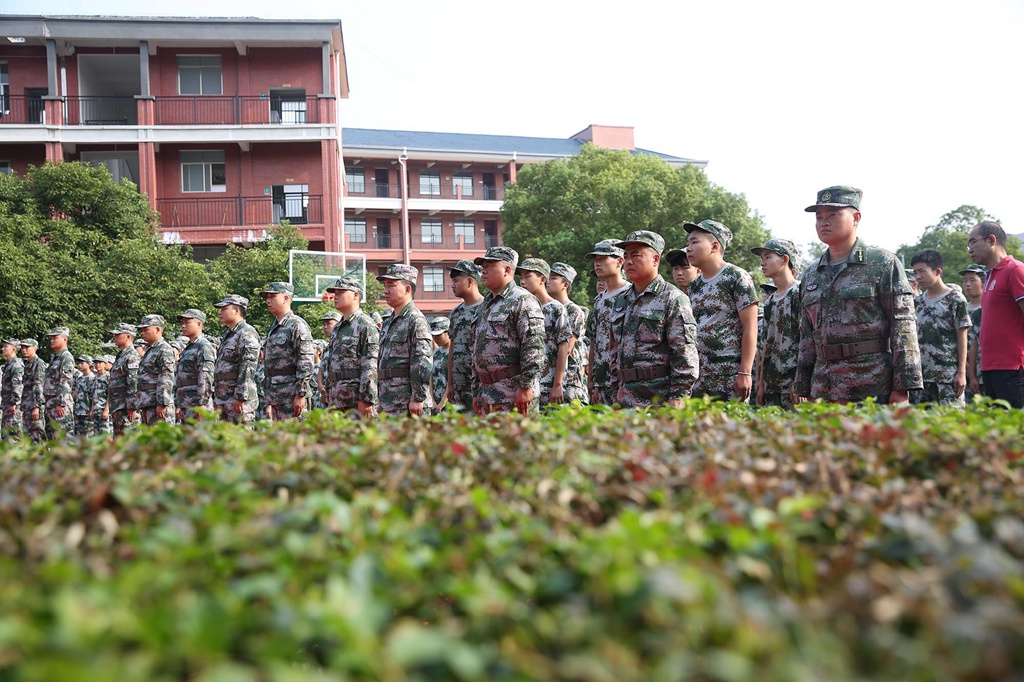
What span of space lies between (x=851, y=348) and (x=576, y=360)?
4.56m

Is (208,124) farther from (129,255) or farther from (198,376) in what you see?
(198,376)

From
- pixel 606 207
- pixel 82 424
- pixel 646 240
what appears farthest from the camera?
pixel 606 207

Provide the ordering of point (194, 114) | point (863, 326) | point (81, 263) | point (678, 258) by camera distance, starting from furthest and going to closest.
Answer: point (194, 114) → point (81, 263) → point (678, 258) → point (863, 326)

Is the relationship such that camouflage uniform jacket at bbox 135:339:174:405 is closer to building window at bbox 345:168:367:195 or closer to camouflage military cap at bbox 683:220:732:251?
camouflage military cap at bbox 683:220:732:251

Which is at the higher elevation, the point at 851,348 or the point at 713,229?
the point at 713,229

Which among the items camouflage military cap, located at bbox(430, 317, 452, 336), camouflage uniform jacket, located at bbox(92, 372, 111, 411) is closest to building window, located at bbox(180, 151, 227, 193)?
camouflage uniform jacket, located at bbox(92, 372, 111, 411)

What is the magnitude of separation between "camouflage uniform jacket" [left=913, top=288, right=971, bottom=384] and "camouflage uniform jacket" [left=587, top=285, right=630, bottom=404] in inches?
136

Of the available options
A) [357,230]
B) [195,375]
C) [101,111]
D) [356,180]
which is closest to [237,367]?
[195,375]

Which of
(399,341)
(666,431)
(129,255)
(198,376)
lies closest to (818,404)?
(666,431)

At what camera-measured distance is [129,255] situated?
19.6 meters

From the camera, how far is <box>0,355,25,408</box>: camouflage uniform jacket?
17719mm

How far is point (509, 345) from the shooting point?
23.9 ft

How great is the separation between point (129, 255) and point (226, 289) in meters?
2.45

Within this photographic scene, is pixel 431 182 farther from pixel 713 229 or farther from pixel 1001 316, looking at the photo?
pixel 1001 316
